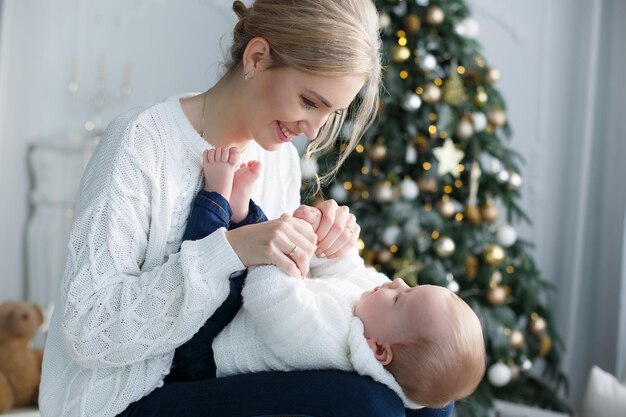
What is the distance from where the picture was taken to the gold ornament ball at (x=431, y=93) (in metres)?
3.76

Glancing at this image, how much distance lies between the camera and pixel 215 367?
5.42ft

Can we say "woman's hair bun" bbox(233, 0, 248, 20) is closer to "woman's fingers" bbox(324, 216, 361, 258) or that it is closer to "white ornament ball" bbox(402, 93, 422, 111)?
"woman's fingers" bbox(324, 216, 361, 258)

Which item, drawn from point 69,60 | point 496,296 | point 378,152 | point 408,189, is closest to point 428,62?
point 378,152

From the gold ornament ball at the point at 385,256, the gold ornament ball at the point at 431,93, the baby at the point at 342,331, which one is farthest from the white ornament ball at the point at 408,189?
the baby at the point at 342,331

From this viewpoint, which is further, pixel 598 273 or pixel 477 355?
pixel 598 273

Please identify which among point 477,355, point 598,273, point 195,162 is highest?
point 195,162

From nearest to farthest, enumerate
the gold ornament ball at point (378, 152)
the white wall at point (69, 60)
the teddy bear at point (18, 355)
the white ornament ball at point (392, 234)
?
the teddy bear at point (18, 355) < the white ornament ball at point (392, 234) < the gold ornament ball at point (378, 152) < the white wall at point (69, 60)

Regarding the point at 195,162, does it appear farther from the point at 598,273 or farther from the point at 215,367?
the point at 598,273

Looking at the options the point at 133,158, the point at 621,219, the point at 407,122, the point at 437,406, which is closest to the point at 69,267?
the point at 133,158

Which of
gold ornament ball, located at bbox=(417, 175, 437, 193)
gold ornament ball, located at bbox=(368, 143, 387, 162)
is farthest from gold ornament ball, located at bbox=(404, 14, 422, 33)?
gold ornament ball, located at bbox=(417, 175, 437, 193)

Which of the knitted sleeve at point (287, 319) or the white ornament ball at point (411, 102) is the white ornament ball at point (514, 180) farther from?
the knitted sleeve at point (287, 319)

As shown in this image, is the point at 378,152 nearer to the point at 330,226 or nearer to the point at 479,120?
the point at 479,120

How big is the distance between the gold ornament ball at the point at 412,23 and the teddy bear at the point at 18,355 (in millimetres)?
2008

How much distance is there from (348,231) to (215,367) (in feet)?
1.34
